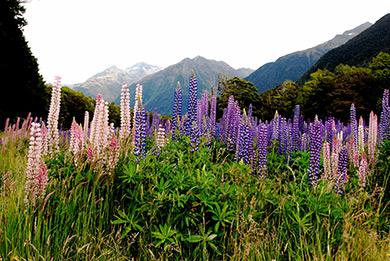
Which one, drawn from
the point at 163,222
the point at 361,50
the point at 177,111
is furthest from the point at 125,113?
the point at 361,50

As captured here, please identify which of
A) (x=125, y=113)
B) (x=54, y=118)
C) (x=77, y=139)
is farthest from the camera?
(x=54, y=118)

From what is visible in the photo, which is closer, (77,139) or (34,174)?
(34,174)

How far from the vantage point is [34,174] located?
9.18ft

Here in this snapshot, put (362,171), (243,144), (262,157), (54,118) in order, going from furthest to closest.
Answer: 1. (243,144)
2. (262,157)
3. (362,171)
4. (54,118)

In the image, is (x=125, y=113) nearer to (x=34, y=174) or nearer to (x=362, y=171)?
(x=34, y=174)

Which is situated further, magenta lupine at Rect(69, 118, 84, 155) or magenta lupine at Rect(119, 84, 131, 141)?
magenta lupine at Rect(119, 84, 131, 141)

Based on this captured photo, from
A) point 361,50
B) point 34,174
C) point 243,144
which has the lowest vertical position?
point 243,144

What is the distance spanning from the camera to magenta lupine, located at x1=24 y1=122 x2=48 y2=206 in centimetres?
276

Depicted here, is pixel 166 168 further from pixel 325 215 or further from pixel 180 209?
Answer: pixel 325 215

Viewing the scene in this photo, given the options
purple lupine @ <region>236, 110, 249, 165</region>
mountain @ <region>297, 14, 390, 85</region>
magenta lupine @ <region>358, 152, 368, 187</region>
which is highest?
mountain @ <region>297, 14, 390, 85</region>

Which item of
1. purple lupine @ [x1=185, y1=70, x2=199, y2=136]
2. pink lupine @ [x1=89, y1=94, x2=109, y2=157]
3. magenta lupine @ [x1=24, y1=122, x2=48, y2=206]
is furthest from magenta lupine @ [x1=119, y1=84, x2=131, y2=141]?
purple lupine @ [x1=185, y1=70, x2=199, y2=136]

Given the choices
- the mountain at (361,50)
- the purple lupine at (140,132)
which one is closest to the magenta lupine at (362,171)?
the purple lupine at (140,132)

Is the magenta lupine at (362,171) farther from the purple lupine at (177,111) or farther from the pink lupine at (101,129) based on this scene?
the pink lupine at (101,129)

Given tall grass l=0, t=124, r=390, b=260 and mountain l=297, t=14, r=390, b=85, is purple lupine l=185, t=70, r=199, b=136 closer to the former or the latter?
tall grass l=0, t=124, r=390, b=260
